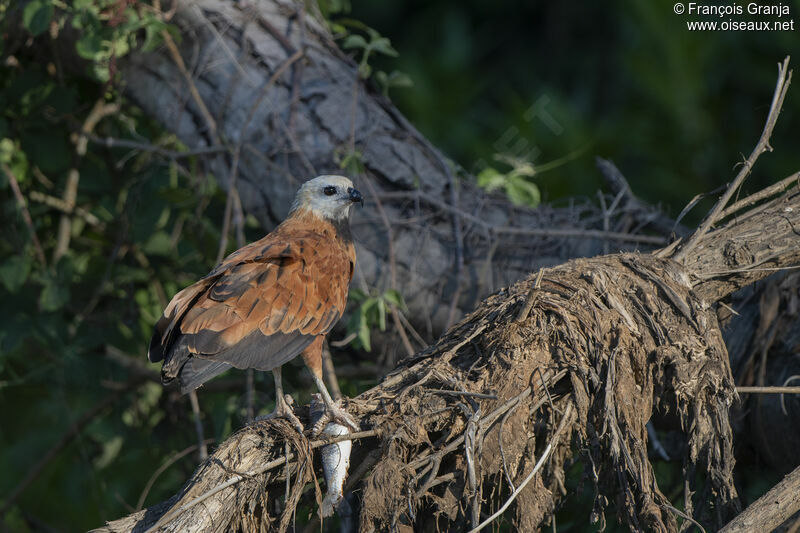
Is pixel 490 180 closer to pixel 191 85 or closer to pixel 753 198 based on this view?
pixel 753 198

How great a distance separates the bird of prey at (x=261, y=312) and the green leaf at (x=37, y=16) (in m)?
1.48

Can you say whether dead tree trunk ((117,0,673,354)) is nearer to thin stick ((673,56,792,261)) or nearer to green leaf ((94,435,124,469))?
thin stick ((673,56,792,261))

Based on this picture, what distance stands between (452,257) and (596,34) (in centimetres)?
591

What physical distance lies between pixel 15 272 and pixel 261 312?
1.72 metres

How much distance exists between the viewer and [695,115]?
20.0ft

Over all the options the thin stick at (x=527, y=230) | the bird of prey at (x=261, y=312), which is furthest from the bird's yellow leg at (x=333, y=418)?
the thin stick at (x=527, y=230)

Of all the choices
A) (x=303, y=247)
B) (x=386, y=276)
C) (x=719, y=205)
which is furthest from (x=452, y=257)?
(x=719, y=205)

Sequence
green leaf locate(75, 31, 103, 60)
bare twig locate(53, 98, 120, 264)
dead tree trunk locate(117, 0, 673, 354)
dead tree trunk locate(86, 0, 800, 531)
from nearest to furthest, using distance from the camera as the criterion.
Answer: dead tree trunk locate(86, 0, 800, 531) → dead tree trunk locate(117, 0, 673, 354) → green leaf locate(75, 31, 103, 60) → bare twig locate(53, 98, 120, 264)

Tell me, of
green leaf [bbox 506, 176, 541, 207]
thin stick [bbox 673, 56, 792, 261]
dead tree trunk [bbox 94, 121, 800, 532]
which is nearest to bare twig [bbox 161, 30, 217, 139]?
green leaf [bbox 506, 176, 541, 207]

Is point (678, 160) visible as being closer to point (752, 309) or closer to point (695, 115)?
point (695, 115)

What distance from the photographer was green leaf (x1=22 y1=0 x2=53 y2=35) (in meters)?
3.58

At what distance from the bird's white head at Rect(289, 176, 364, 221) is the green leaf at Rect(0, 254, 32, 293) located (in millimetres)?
1444

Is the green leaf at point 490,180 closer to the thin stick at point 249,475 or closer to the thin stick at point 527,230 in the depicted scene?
the thin stick at point 527,230

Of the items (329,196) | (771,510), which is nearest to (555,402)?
(771,510)
